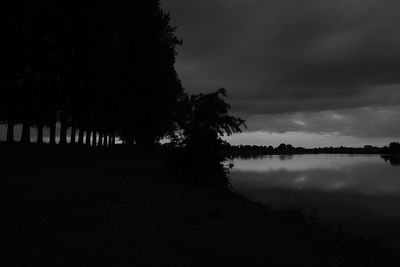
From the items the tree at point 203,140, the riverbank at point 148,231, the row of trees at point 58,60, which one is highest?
the row of trees at point 58,60

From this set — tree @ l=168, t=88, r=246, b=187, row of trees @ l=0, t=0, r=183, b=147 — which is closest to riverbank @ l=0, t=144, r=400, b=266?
tree @ l=168, t=88, r=246, b=187

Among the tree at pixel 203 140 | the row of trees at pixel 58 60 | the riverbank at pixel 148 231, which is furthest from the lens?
the row of trees at pixel 58 60

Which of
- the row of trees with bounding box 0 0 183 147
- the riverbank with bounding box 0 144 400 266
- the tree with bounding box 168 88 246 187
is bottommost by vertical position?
the riverbank with bounding box 0 144 400 266

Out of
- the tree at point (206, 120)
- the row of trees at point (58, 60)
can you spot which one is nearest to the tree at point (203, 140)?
the tree at point (206, 120)

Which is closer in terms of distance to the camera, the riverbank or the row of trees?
the riverbank

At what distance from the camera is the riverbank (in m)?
9.03

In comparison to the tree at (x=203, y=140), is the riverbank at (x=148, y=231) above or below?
below

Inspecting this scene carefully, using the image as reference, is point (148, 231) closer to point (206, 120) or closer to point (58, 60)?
point (206, 120)

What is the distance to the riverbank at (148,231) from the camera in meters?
9.03

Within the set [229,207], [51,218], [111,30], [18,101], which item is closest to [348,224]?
[229,207]

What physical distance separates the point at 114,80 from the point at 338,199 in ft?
63.8

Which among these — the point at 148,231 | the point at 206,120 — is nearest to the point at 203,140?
the point at 206,120

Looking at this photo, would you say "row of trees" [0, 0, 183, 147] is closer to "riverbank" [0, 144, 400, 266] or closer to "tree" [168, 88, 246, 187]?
"tree" [168, 88, 246, 187]

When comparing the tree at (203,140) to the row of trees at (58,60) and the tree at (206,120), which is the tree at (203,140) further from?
the row of trees at (58,60)
